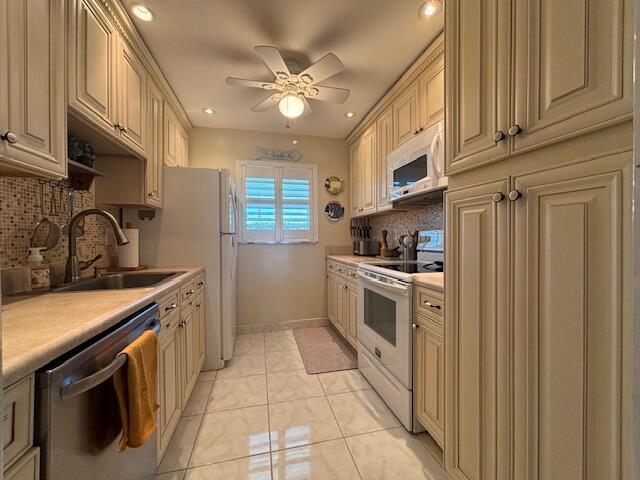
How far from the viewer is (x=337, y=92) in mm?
2121

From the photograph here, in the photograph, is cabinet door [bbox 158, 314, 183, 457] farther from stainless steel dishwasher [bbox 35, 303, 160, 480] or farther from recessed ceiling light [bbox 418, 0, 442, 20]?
recessed ceiling light [bbox 418, 0, 442, 20]

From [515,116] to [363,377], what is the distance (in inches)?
81.9

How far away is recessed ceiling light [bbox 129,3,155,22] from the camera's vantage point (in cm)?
159

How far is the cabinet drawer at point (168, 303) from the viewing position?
4.50 ft

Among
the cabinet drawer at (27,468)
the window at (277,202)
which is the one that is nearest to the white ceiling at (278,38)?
the window at (277,202)

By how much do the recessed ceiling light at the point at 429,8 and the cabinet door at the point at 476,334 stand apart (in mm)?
1219

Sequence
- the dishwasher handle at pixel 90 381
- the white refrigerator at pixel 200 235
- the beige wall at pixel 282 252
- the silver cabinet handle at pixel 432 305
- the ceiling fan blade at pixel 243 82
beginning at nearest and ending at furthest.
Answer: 1. the dishwasher handle at pixel 90 381
2. the silver cabinet handle at pixel 432 305
3. the ceiling fan blade at pixel 243 82
4. the white refrigerator at pixel 200 235
5. the beige wall at pixel 282 252

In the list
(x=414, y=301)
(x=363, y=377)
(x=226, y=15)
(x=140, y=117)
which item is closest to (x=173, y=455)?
(x=363, y=377)

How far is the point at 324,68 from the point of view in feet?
6.10

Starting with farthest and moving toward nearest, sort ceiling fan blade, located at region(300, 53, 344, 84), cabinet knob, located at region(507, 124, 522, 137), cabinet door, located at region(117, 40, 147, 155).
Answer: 1. ceiling fan blade, located at region(300, 53, 344, 84)
2. cabinet door, located at region(117, 40, 147, 155)
3. cabinet knob, located at region(507, 124, 522, 137)

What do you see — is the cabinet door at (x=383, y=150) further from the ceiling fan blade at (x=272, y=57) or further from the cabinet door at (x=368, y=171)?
the ceiling fan blade at (x=272, y=57)

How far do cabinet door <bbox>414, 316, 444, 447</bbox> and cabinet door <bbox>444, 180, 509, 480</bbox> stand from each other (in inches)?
7.9

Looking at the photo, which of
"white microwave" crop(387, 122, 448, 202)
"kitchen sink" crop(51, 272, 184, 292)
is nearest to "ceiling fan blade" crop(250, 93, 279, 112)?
"white microwave" crop(387, 122, 448, 202)

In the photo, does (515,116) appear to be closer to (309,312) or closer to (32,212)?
(32,212)
